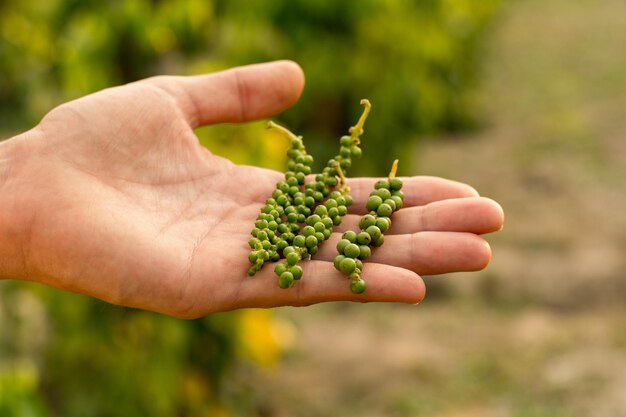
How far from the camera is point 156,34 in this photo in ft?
12.8

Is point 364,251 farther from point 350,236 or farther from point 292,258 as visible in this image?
point 292,258

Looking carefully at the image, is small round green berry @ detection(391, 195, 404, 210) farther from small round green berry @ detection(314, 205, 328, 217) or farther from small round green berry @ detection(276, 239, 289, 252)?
small round green berry @ detection(276, 239, 289, 252)

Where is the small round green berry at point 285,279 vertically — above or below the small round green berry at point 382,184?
below

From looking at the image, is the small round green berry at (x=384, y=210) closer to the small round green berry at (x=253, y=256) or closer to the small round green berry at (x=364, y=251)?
the small round green berry at (x=364, y=251)

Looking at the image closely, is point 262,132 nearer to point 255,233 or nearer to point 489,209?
point 255,233

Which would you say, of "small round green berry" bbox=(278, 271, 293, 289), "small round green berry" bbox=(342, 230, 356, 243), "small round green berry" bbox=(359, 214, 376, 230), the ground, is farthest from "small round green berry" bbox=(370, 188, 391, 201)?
the ground

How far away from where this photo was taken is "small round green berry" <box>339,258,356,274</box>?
2.21m

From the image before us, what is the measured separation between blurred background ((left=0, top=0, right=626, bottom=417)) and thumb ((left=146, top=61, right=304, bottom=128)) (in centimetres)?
54

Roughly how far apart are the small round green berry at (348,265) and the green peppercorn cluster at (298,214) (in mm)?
127

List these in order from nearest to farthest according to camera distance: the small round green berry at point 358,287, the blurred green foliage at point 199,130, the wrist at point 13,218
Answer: the small round green berry at point 358,287, the wrist at point 13,218, the blurred green foliage at point 199,130

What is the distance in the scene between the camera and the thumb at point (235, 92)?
2.97 meters

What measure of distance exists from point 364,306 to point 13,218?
11.5 feet

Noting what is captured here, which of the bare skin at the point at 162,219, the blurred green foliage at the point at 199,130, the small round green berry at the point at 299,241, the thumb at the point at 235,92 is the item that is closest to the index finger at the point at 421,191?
the bare skin at the point at 162,219

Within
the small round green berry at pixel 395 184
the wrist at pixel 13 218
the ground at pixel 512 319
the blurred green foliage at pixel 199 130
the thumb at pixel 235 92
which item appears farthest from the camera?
the ground at pixel 512 319
